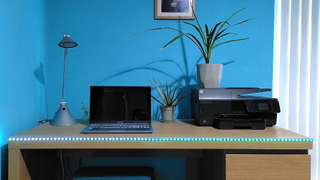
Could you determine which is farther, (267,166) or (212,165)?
(212,165)

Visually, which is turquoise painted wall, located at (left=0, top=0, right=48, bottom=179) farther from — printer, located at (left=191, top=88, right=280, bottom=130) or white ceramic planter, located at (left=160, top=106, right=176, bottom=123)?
printer, located at (left=191, top=88, right=280, bottom=130)

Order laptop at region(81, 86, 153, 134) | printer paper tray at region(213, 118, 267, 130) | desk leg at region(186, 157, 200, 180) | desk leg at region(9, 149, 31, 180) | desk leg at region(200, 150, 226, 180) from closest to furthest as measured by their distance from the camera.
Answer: desk leg at region(9, 149, 31, 180), desk leg at region(200, 150, 226, 180), printer paper tray at region(213, 118, 267, 130), laptop at region(81, 86, 153, 134), desk leg at region(186, 157, 200, 180)

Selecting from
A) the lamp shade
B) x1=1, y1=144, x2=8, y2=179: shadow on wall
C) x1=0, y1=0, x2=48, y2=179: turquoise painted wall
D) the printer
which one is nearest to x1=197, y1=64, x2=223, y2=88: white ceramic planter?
the printer

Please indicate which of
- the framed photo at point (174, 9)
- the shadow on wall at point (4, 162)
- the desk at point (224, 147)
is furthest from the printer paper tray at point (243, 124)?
the shadow on wall at point (4, 162)

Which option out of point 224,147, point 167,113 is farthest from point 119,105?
point 224,147

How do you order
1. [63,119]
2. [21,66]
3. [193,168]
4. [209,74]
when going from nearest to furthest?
[21,66] → [63,119] → [209,74] → [193,168]

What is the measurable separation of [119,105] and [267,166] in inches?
36.5

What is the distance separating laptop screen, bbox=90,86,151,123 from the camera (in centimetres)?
152

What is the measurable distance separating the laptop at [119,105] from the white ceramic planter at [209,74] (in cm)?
38

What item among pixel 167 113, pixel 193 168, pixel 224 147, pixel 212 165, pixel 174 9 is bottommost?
pixel 193 168

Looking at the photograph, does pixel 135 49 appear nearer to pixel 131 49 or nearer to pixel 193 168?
pixel 131 49

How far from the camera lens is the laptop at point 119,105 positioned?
4.96 feet

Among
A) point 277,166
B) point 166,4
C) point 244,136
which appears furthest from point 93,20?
point 277,166

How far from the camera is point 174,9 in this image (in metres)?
1.81
